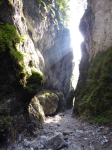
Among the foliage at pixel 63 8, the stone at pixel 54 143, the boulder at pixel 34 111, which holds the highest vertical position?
the foliage at pixel 63 8

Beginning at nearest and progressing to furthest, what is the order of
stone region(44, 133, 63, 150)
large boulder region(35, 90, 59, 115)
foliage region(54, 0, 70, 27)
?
1. stone region(44, 133, 63, 150)
2. large boulder region(35, 90, 59, 115)
3. foliage region(54, 0, 70, 27)

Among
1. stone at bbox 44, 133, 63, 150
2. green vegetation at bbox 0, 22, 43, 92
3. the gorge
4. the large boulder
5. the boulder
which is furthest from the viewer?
the large boulder

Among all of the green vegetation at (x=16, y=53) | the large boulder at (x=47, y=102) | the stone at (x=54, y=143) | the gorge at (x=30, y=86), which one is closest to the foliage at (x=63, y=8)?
the gorge at (x=30, y=86)

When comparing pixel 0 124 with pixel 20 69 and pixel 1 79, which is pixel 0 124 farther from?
pixel 20 69

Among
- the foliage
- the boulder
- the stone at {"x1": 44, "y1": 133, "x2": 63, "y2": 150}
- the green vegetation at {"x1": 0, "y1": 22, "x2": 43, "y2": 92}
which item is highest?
the foliage

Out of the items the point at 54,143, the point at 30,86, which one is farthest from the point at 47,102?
the point at 54,143

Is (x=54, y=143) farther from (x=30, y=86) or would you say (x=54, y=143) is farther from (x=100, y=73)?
(x=100, y=73)

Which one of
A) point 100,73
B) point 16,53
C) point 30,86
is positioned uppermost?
point 16,53

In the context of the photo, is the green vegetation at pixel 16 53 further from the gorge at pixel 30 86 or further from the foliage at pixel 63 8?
the foliage at pixel 63 8

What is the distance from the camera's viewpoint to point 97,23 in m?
14.7

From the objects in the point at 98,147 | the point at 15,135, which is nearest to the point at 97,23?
the point at 98,147

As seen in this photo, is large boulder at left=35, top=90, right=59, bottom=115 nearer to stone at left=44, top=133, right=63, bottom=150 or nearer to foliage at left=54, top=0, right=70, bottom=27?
stone at left=44, top=133, right=63, bottom=150

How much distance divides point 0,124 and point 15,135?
1167 millimetres

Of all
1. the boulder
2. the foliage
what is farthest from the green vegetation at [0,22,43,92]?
the foliage
